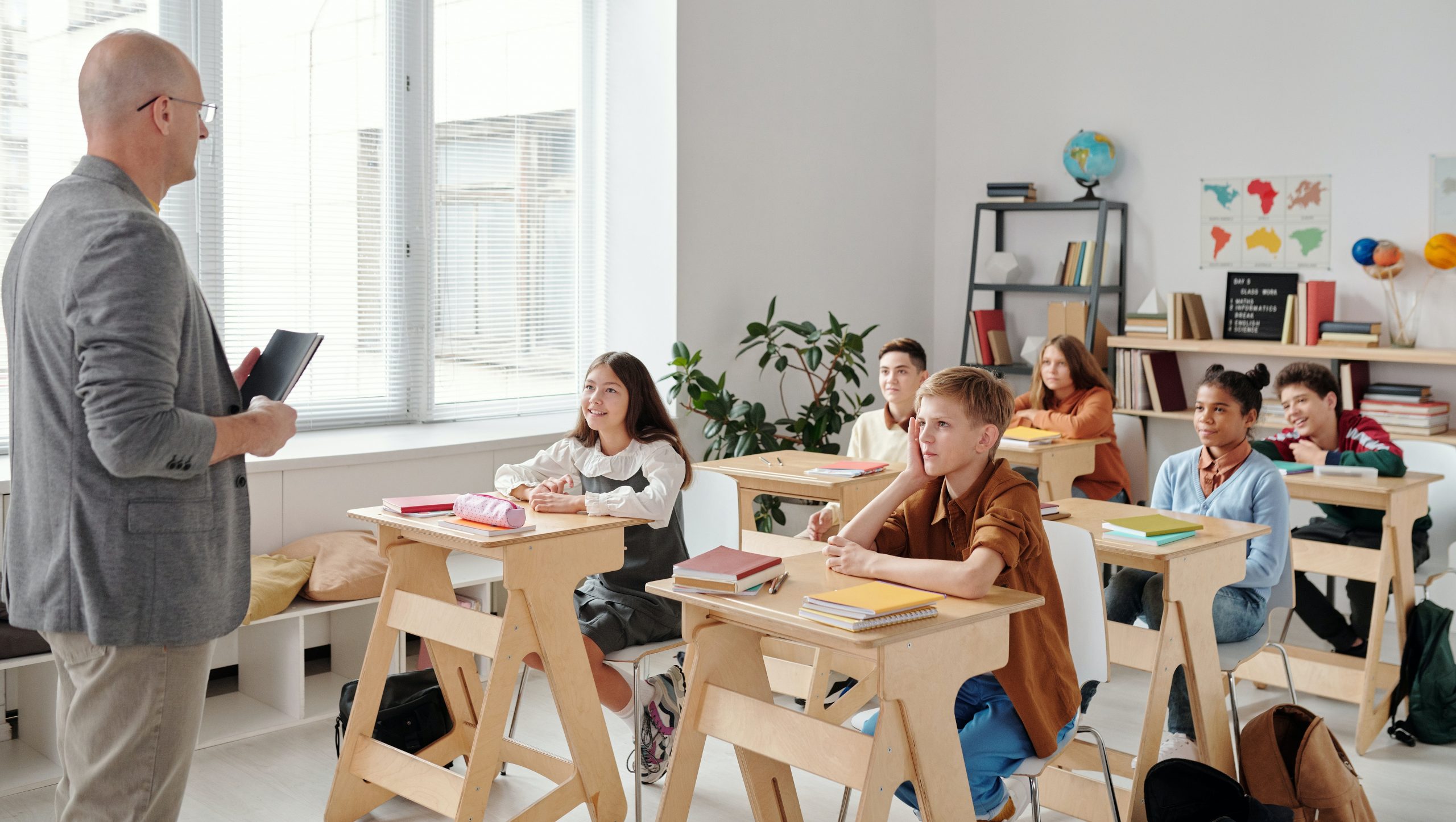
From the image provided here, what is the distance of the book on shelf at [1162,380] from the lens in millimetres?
5270

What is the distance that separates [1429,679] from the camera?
3.38m

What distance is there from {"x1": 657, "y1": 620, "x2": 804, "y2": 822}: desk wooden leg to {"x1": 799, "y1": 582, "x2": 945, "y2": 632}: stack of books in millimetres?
294

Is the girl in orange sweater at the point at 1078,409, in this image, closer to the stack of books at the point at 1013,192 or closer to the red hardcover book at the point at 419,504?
the stack of books at the point at 1013,192

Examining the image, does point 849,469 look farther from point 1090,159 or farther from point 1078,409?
point 1090,159

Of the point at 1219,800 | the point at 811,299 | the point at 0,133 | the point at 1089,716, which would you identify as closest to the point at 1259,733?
the point at 1219,800

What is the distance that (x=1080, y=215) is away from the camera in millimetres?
5727

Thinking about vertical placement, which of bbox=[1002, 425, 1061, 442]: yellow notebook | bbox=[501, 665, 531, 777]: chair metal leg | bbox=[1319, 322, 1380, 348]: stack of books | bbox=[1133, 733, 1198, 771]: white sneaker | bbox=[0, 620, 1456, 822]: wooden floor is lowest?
bbox=[0, 620, 1456, 822]: wooden floor

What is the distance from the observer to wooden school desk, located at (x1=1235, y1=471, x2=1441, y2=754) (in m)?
3.36

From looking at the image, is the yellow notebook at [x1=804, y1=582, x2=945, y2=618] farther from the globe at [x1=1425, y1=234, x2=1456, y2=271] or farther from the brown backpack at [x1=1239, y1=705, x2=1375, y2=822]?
the globe at [x1=1425, y1=234, x2=1456, y2=271]

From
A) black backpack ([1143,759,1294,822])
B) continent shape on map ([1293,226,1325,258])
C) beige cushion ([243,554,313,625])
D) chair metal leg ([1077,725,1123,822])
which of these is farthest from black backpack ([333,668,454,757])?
continent shape on map ([1293,226,1325,258])

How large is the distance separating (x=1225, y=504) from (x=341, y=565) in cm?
256

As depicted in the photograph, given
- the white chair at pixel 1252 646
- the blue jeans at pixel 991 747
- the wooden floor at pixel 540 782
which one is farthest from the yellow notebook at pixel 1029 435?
the blue jeans at pixel 991 747

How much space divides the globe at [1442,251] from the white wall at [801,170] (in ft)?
7.66

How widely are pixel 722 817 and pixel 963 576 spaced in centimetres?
114
